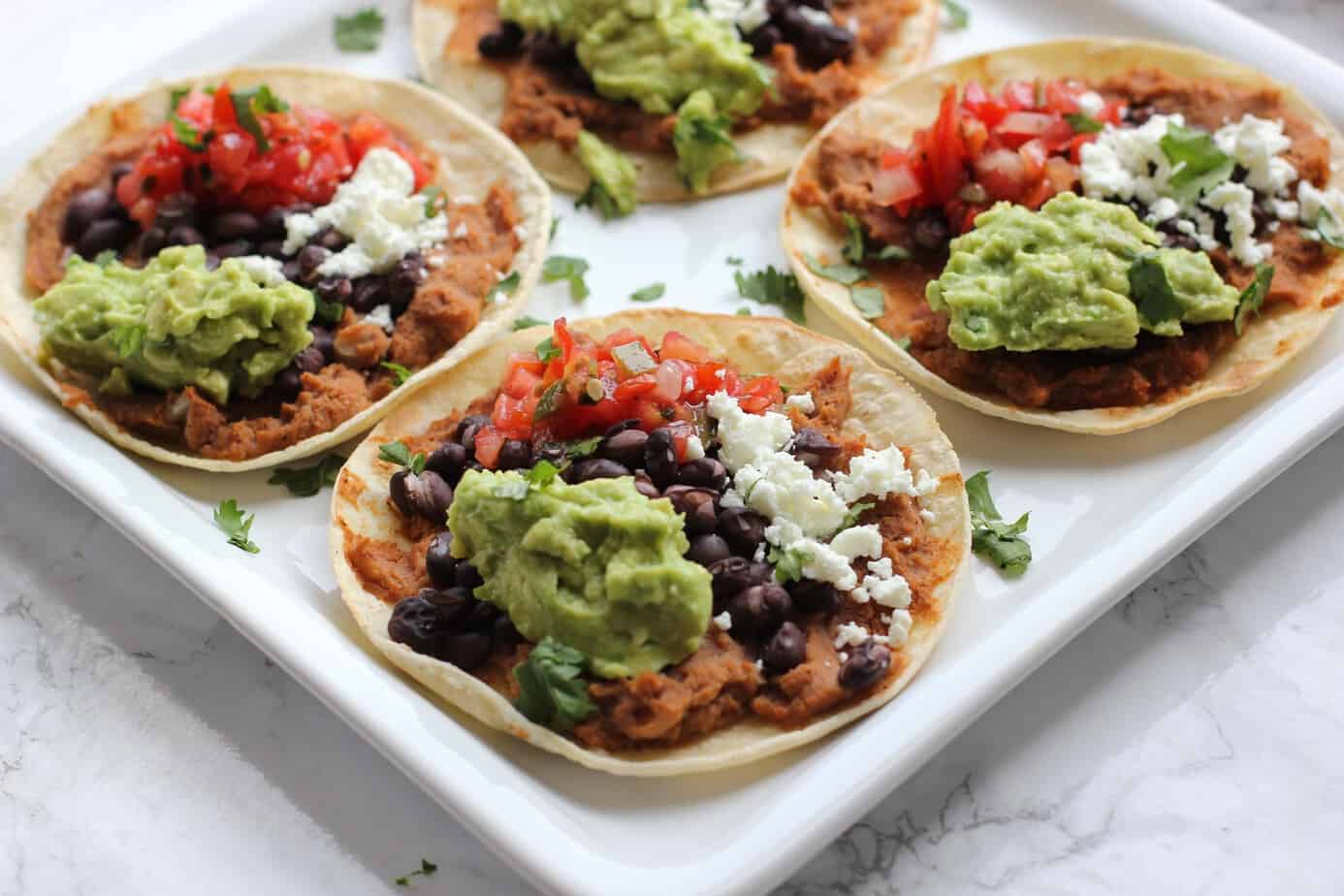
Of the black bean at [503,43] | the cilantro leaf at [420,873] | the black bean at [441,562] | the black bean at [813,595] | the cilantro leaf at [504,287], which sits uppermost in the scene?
the black bean at [503,43]

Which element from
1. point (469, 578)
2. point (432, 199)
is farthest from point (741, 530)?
point (432, 199)

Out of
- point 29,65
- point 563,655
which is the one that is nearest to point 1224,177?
point 563,655

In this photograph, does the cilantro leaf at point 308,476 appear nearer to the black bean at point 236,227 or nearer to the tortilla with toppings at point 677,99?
the black bean at point 236,227

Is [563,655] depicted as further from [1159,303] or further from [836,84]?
[836,84]

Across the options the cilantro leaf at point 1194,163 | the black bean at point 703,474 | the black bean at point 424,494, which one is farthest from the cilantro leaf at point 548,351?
the cilantro leaf at point 1194,163

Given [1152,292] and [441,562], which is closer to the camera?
[441,562]

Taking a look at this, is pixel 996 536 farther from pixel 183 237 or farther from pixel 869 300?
pixel 183 237
